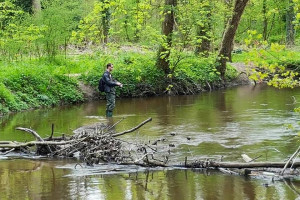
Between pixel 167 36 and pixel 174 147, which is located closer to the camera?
pixel 174 147

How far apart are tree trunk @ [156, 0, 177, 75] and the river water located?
269cm

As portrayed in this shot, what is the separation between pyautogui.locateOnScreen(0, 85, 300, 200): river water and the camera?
8.66 m

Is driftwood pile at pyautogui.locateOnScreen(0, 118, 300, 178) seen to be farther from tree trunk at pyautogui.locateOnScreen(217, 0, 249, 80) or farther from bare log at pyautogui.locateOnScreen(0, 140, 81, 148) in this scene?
tree trunk at pyautogui.locateOnScreen(217, 0, 249, 80)

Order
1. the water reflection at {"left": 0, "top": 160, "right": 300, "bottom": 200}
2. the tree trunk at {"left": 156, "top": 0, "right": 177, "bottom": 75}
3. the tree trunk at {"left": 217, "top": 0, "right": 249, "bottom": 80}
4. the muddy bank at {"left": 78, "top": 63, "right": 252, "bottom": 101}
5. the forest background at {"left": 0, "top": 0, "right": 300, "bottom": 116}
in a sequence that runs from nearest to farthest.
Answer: the water reflection at {"left": 0, "top": 160, "right": 300, "bottom": 200} → the forest background at {"left": 0, "top": 0, "right": 300, "bottom": 116} → the muddy bank at {"left": 78, "top": 63, "right": 252, "bottom": 101} → the tree trunk at {"left": 156, "top": 0, "right": 177, "bottom": 75} → the tree trunk at {"left": 217, "top": 0, "right": 249, "bottom": 80}

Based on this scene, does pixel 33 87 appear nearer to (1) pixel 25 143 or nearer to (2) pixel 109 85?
(2) pixel 109 85

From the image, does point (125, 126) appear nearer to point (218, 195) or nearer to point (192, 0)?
point (218, 195)

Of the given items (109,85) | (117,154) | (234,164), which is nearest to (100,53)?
(109,85)

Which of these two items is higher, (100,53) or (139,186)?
(100,53)

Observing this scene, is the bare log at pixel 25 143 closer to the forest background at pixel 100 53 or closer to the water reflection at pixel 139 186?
the water reflection at pixel 139 186

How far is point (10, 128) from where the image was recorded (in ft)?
52.3

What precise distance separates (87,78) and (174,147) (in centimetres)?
1258

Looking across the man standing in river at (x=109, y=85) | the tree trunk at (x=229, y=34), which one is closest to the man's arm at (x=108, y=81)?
the man standing in river at (x=109, y=85)

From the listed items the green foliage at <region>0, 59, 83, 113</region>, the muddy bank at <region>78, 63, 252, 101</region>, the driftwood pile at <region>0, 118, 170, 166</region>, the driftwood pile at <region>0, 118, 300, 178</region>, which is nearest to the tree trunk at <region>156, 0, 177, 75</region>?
the muddy bank at <region>78, 63, 252, 101</region>

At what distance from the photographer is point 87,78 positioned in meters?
24.5
